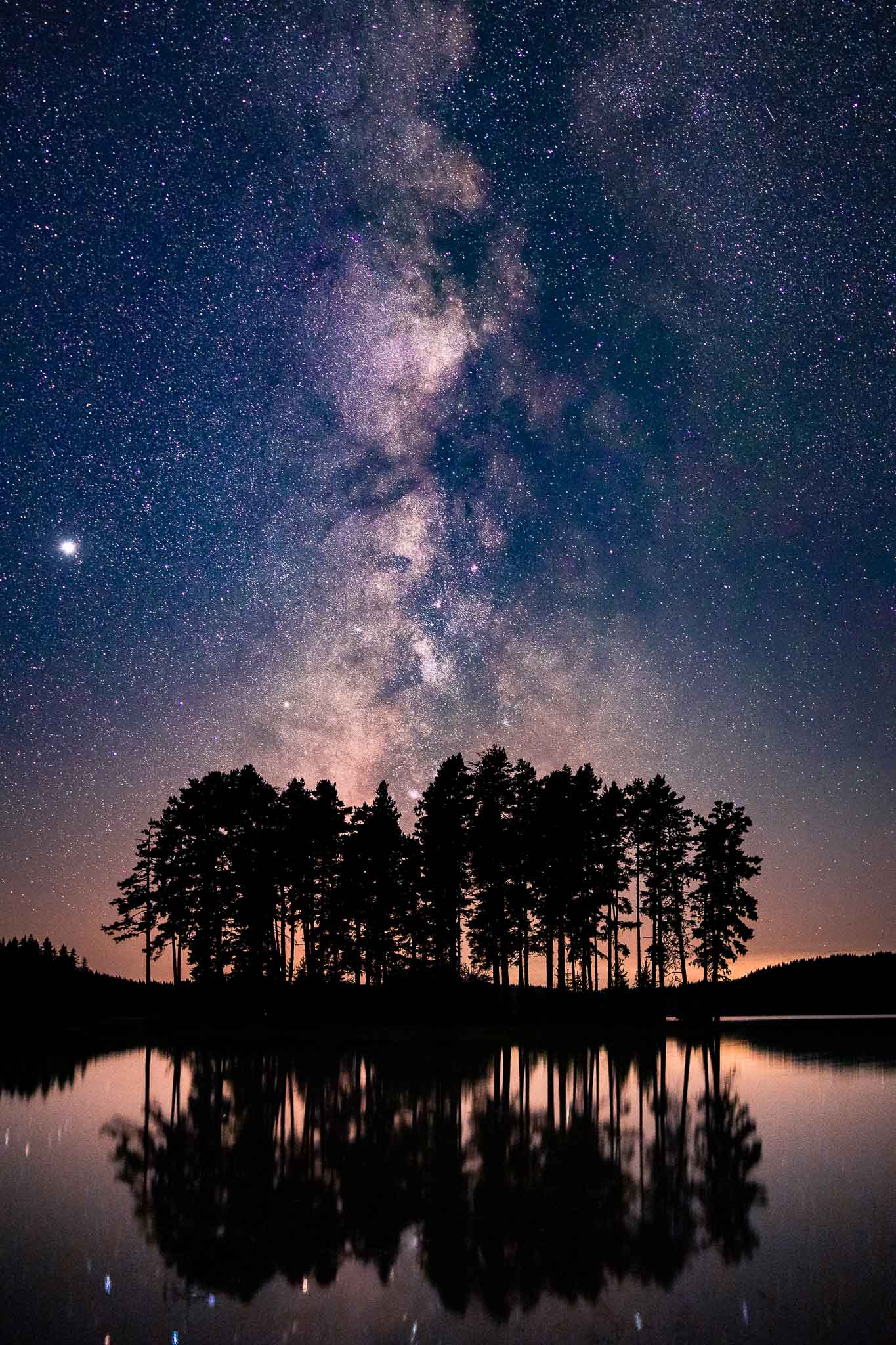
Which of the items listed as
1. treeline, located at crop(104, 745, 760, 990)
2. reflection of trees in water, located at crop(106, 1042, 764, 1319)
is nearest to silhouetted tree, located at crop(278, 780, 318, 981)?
treeline, located at crop(104, 745, 760, 990)

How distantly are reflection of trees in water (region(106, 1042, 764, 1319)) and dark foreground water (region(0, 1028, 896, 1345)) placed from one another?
48 mm

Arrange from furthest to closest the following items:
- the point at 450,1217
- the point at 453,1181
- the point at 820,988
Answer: the point at 820,988 < the point at 453,1181 < the point at 450,1217

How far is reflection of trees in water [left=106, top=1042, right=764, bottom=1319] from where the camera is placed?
7824 mm

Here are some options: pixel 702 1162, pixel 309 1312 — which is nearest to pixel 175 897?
pixel 702 1162

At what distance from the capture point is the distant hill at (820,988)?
66000mm

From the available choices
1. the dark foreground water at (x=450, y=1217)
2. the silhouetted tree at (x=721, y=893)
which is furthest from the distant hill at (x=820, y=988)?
the dark foreground water at (x=450, y=1217)

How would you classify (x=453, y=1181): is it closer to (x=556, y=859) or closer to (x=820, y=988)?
(x=556, y=859)

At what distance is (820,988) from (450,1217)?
75893mm

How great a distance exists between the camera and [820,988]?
73438mm

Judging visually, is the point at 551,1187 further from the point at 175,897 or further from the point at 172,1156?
the point at 175,897

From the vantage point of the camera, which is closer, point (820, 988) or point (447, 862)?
point (447, 862)

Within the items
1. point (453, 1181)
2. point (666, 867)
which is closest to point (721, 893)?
point (666, 867)

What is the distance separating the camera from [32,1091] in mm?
21781

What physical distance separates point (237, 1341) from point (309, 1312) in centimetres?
70
